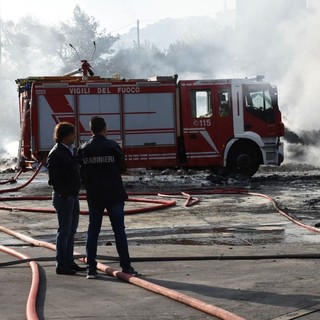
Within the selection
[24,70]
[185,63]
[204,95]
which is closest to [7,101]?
[24,70]

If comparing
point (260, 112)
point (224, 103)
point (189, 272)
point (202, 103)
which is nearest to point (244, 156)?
point (260, 112)

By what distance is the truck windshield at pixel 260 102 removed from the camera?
20.0 meters

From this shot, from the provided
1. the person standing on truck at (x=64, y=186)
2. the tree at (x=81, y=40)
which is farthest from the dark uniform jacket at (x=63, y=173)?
the tree at (x=81, y=40)

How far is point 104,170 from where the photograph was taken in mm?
7770

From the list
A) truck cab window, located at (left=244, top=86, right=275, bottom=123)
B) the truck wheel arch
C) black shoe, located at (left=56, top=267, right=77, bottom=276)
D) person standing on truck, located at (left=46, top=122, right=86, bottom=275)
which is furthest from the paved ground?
truck cab window, located at (left=244, top=86, right=275, bottom=123)

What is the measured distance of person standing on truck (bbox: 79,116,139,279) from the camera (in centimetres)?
776

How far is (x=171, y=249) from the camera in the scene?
9469mm

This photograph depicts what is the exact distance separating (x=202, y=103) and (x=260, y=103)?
4.71 feet

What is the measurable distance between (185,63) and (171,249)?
38281 mm

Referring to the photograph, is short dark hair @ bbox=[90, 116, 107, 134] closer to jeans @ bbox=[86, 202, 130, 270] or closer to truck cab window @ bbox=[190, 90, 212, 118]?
jeans @ bbox=[86, 202, 130, 270]

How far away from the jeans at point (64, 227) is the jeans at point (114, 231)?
238mm

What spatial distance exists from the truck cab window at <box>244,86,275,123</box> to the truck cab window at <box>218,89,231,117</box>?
1.44 ft

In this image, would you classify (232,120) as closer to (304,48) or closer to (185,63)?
(304,48)

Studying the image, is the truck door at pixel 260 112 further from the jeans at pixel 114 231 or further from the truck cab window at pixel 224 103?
the jeans at pixel 114 231
